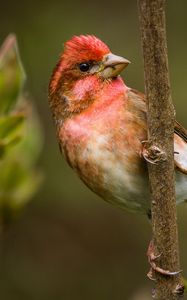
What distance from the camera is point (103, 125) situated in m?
4.65

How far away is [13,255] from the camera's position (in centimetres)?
792

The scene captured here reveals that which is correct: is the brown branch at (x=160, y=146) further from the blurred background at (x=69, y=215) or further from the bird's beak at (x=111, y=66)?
the blurred background at (x=69, y=215)

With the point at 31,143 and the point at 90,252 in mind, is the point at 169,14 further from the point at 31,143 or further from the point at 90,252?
the point at 31,143

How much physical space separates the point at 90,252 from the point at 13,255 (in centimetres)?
76

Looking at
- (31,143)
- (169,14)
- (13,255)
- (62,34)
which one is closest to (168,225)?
(31,143)

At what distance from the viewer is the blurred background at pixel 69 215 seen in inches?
311

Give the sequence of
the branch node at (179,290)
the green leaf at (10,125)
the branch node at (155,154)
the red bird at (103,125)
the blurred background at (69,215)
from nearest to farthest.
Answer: the green leaf at (10,125) → the branch node at (155,154) → the branch node at (179,290) → the red bird at (103,125) → the blurred background at (69,215)

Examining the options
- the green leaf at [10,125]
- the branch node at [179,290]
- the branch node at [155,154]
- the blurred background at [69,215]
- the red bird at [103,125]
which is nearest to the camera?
the green leaf at [10,125]

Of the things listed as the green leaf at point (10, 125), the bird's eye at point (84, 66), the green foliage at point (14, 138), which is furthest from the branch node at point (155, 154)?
the bird's eye at point (84, 66)

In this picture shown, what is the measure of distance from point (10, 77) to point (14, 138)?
239 millimetres

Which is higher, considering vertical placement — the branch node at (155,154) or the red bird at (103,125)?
the branch node at (155,154)

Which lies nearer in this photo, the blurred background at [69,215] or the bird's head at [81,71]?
the bird's head at [81,71]

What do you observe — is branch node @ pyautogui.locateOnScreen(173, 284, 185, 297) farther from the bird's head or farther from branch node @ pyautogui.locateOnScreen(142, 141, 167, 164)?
the bird's head

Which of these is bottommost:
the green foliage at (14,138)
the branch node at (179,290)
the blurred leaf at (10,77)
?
the branch node at (179,290)
